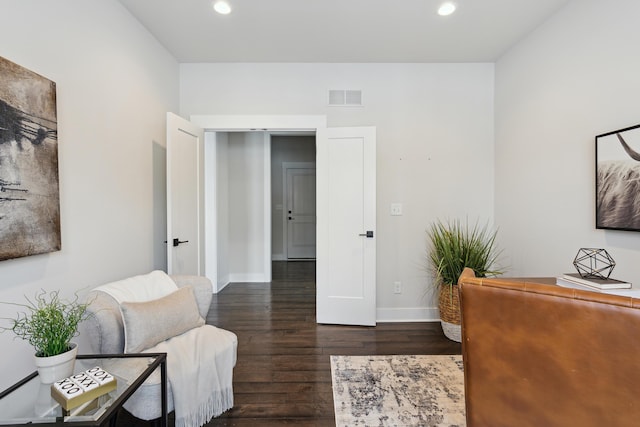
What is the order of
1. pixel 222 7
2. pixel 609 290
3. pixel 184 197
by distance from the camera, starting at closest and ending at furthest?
pixel 609 290, pixel 222 7, pixel 184 197

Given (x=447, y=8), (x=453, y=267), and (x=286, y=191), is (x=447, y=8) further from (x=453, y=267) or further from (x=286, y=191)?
(x=286, y=191)

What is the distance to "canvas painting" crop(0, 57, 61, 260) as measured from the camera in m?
1.37

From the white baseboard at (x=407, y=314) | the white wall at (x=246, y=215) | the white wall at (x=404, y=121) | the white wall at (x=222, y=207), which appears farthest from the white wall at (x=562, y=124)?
the white wall at (x=222, y=207)

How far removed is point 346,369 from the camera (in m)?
2.26

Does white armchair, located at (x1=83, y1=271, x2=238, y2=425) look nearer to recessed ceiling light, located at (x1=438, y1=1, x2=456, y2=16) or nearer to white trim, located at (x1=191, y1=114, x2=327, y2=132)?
white trim, located at (x1=191, y1=114, x2=327, y2=132)

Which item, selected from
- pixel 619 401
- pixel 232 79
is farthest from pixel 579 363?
pixel 232 79

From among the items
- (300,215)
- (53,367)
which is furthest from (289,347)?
(300,215)

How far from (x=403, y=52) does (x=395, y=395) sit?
2.96 metres

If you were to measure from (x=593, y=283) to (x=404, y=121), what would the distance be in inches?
87.1

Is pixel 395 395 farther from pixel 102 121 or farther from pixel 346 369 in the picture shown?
pixel 102 121

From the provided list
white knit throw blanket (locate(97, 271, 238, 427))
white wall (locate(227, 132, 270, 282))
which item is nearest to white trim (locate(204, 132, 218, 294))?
white wall (locate(227, 132, 270, 282))

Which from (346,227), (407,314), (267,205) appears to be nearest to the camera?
(346,227)

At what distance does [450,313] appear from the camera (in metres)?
2.76

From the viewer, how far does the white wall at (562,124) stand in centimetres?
185
